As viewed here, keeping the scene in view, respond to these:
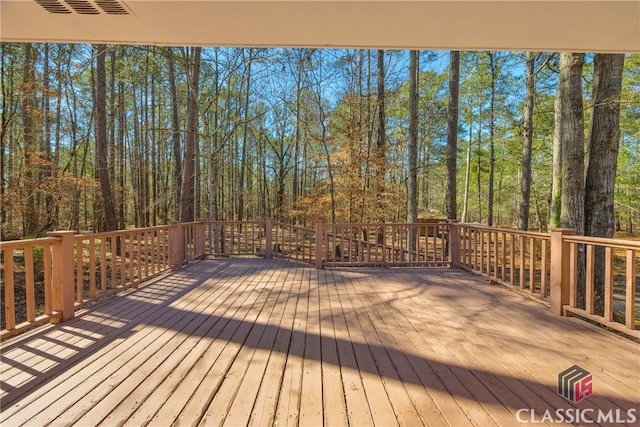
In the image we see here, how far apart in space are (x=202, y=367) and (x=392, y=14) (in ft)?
9.77

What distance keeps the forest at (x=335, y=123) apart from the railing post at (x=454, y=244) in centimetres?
144

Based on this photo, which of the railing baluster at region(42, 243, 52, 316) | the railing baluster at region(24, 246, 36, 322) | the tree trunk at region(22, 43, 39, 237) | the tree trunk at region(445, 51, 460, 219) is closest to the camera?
the railing baluster at region(24, 246, 36, 322)

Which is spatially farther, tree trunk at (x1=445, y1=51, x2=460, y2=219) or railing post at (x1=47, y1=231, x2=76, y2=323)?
tree trunk at (x1=445, y1=51, x2=460, y2=219)

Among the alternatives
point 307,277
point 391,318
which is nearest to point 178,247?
point 307,277

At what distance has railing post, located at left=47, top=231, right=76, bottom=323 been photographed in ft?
8.80

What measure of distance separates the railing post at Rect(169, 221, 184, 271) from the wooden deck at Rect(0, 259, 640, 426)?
1513 millimetres

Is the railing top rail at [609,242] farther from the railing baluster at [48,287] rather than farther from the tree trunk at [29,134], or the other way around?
the tree trunk at [29,134]

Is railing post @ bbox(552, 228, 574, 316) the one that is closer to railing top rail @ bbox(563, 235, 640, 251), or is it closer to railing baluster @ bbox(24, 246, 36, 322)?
railing top rail @ bbox(563, 235, 640, 251)

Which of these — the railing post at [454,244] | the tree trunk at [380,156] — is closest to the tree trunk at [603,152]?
the railing post at [454,244]

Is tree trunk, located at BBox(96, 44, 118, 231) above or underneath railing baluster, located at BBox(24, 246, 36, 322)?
above

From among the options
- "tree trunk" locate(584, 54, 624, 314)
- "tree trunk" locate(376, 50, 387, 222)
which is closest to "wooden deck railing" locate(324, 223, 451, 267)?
"tree trunk" locate(584, 54, 624, 314)

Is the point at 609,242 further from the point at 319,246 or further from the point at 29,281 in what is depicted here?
the point at 29,281

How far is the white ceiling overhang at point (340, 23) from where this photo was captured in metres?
2.14

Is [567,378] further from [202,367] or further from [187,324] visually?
[187,324]
